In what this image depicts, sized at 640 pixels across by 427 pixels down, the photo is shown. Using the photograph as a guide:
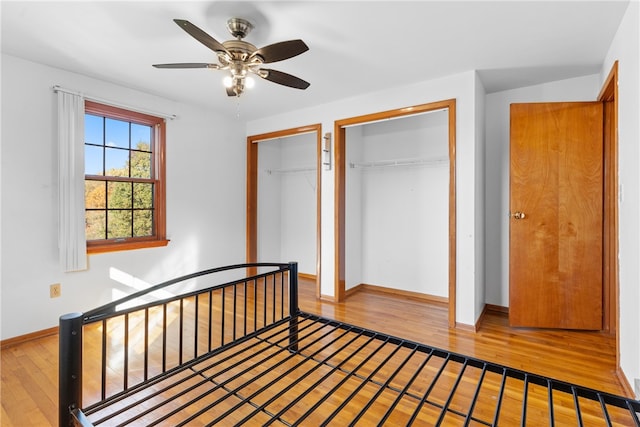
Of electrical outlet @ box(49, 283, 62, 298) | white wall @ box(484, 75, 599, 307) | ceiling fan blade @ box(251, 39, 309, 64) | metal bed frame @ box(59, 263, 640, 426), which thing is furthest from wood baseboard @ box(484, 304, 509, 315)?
electrical outlet @ box(49, 283, 62, 298)

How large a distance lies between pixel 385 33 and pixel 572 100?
2.17m

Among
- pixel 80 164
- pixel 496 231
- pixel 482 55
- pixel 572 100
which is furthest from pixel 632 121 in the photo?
pixel 80 164

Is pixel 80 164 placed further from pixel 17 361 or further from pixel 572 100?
pixel 572 100

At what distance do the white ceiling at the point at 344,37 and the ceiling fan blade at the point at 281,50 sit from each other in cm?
28

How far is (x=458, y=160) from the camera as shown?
3055 millimetres

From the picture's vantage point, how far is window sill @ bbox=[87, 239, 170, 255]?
3.16 metres

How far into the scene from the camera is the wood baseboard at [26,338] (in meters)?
2.63

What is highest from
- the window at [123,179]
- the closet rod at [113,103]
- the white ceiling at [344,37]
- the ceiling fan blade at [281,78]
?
the white ceiling at [344,37]

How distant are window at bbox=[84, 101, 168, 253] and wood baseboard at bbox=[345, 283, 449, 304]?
245 centimetres

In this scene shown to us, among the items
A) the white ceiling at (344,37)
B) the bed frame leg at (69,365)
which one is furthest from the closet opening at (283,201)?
the bed frame leg at (69,365)

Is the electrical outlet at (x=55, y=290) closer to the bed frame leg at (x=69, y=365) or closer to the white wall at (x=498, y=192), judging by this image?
the bed frame leg at (x=69, y=365)

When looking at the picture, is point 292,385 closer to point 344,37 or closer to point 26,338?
point 344,37

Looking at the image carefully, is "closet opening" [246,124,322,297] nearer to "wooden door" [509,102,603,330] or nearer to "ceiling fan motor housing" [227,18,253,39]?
"ceiling fan motor housing" [227,18,253,39]

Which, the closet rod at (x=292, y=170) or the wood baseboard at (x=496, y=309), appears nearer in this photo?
the wood baseboard at (x=496, y=309)
